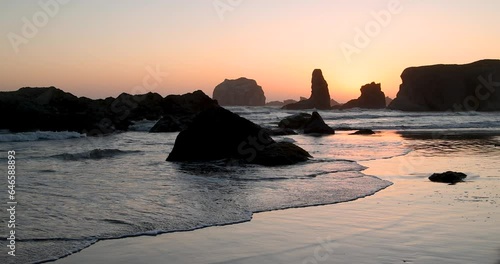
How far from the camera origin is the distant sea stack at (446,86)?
427 feet

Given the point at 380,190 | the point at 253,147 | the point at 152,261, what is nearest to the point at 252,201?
the point at 380,190

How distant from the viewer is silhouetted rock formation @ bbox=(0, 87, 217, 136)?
104 ft

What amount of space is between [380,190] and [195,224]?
4.81 m

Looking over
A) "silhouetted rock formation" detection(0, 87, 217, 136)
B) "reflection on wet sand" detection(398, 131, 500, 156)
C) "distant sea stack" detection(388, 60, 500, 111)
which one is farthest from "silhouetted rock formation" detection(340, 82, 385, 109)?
"reflection on wet sand" detection(398, 131, 500, 156)

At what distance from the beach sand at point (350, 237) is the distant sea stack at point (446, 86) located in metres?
124

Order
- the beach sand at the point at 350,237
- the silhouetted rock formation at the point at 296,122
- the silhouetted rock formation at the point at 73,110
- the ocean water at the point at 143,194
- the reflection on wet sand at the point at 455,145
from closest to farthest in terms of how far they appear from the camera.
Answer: the beach sand at the point at 350,237 → the ocean water at the point at 143,194 → the reflection on wet sand at the point at 455,145 → the silhouetted rock formation at the point at 73,110 → the silhouetted rock formation at the point at 296,122

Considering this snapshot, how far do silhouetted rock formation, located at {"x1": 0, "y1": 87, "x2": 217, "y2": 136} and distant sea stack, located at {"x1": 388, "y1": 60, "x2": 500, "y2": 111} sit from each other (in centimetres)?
8978

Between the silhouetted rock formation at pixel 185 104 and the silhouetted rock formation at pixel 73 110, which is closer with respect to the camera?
the silhouetted rock formation at pixel 73 110

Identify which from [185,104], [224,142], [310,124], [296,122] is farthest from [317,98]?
[224,142]

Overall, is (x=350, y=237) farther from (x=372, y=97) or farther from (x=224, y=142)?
(x=372, y=97)

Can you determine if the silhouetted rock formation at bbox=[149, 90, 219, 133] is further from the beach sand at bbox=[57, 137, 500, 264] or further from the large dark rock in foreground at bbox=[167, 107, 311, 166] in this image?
the beach sand at bbox=[57, 137, 500, 264]

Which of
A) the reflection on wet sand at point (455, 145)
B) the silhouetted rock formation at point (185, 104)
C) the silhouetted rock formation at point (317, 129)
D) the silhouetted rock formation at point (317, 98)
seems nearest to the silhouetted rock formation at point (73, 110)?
the silhouetted rock formation at point (185, 104)

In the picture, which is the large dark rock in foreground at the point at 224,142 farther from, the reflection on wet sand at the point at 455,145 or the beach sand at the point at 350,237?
the beach sand at the point at 350,237

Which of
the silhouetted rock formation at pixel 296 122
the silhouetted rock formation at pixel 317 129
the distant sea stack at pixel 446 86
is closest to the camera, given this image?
the silhouetted rock formation at pixel 317 129
